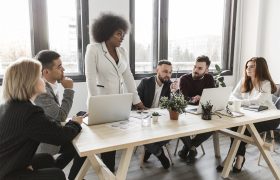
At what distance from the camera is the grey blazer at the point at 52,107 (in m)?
1.76

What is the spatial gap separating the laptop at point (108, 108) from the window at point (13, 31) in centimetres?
161

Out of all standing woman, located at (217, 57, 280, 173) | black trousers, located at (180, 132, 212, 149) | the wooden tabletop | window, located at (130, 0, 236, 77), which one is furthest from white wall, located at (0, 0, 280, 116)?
the wooden tabletop

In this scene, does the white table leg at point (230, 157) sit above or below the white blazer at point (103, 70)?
below

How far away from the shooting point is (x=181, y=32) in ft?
13.6

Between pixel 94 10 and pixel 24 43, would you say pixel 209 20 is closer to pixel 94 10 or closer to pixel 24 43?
pixel 94 10

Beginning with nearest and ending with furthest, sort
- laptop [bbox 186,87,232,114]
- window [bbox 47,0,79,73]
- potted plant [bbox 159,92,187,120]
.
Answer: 1. potted plant [bbox 159,92,187,120]
2. laptop [bbox 186,87,232,114]
3. window [bbox 47,0,79,73]

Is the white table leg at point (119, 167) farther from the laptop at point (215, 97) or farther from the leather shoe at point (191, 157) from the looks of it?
the leather shoe at point (191, 157)

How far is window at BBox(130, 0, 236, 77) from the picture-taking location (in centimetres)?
377

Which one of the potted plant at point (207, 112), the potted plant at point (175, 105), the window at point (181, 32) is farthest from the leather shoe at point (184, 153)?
the window at point (181, 32)

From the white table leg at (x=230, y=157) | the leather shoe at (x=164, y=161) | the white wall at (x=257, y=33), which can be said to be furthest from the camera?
the white wall at (x=257, y=33)

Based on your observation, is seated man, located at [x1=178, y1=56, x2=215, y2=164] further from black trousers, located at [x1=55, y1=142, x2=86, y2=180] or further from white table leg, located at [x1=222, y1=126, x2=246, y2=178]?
black trousers, located at [x1=55, y1=142, x2=86, y2=180]

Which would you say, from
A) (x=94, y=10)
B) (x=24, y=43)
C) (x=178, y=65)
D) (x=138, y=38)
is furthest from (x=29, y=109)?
(x=178, y=65)

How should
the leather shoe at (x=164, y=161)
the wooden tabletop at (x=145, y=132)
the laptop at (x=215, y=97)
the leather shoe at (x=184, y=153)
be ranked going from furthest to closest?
the leather shoe at (x=184, y=153) < the leather shoe at (x=164, y=161) < the laptop at (x=215, y=97) < the wooden tabletop at (x=145, y=132)

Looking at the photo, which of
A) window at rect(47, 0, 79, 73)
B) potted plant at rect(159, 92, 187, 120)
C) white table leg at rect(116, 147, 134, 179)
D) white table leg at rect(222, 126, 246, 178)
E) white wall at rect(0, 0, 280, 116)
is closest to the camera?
white table leg at rect(116, 147, 134, 179)
